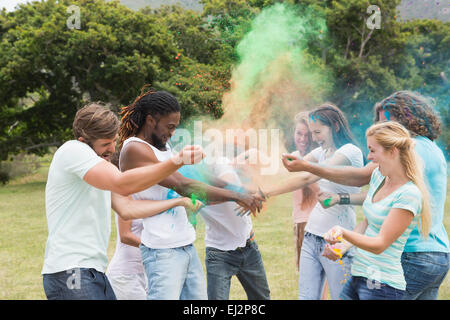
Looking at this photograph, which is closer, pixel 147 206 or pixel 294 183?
pixel 147 206

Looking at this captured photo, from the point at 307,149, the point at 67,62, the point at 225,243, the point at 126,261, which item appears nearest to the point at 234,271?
the point at 225,243

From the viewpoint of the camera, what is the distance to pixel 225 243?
361 centimetres

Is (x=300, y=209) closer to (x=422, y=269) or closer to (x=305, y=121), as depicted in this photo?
(x=305, y=121)

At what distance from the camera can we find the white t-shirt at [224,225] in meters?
3.61

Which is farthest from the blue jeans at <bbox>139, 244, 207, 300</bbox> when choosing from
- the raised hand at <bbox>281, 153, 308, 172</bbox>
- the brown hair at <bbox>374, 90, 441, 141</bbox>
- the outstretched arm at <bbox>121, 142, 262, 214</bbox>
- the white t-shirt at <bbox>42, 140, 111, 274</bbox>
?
the brown hair at <bbox>374, 90, 441, 141</bbox>

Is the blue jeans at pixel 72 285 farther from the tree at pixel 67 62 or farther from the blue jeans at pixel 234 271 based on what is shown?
the tree at pixel 67 62

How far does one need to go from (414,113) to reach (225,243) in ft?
4.96

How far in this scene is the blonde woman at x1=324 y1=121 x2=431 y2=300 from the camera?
265 cm

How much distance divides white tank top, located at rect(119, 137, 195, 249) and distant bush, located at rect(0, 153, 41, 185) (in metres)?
20.0

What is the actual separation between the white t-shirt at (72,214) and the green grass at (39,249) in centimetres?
111

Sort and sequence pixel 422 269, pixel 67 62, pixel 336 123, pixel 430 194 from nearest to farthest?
pixel 422 269, pixel 430 194, pixel 336 123, pixel 67 62

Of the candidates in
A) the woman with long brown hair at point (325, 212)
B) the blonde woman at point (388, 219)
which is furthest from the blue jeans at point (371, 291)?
the woman with long brown hair at point (325, 212)

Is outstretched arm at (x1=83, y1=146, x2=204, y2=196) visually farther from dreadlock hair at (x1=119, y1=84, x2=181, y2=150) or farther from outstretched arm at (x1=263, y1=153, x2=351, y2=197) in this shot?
outstretched arm at (x1=263, y1=153, x2=351, y2=197)

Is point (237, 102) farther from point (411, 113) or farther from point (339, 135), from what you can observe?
point (411, 113)
